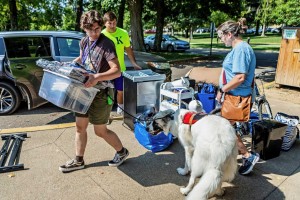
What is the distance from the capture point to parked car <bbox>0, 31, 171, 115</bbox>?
17.5ft

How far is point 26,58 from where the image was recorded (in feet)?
18.1

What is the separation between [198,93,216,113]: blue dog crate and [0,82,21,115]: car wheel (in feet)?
12.2

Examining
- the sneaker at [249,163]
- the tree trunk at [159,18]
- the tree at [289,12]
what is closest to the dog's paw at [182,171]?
the sneaker at [249,163]

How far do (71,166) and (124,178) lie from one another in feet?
2.31

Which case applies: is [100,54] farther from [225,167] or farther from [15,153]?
[15,153]

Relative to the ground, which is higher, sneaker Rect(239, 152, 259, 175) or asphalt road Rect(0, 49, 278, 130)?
sneaker Rect(239, 152, 259, 175)

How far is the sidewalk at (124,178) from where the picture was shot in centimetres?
303

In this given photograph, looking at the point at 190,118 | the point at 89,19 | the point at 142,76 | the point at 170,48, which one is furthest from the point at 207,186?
the point at 170,48

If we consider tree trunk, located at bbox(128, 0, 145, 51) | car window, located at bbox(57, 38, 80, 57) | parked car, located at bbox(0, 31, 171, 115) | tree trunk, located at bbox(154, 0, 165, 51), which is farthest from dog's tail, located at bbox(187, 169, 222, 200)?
tree trunk, located at bbox(154, 0, 165, 51)

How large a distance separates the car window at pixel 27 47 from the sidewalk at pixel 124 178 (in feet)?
7.27

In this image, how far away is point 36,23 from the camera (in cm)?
2614

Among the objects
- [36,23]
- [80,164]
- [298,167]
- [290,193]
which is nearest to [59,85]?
[80,164]

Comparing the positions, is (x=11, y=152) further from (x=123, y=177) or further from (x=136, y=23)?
(x=136, y=23)

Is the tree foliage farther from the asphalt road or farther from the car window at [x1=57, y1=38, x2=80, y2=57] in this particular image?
the asphalt road
